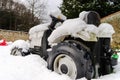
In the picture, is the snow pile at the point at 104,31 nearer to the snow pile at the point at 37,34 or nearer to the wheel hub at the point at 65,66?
the wheel hub at the point at 65,66

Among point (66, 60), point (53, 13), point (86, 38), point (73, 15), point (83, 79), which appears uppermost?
point (73, 15)

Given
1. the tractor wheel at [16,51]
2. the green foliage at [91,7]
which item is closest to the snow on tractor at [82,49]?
the tractor wheel at [16,51]

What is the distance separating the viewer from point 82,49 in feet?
10.9

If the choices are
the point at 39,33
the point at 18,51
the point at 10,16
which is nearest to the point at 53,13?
the point at 39,33

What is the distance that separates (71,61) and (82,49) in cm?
24

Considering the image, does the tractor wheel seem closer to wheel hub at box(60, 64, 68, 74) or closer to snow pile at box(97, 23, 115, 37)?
wheel hub at box(60, 64, 68, 74)

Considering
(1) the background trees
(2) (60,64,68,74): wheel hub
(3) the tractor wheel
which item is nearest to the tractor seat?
(2) (60,64,68,74): wheel hub

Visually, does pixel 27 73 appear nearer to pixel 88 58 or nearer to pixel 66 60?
pixel 66 60

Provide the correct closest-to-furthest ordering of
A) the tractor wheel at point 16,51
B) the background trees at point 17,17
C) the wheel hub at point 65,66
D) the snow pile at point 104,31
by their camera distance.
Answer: the wheel hub at point 65,66
the snow pile at point 104,31
the tractor wheel at point 16,51
the background trees at point 17,17

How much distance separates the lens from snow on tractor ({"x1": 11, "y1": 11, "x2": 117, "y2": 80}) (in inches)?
128

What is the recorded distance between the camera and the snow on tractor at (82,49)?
3262mm

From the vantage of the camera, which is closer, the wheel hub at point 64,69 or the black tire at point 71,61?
the black tire at point 71,61

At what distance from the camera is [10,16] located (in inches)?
1096

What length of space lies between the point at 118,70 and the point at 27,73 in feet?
5.60
